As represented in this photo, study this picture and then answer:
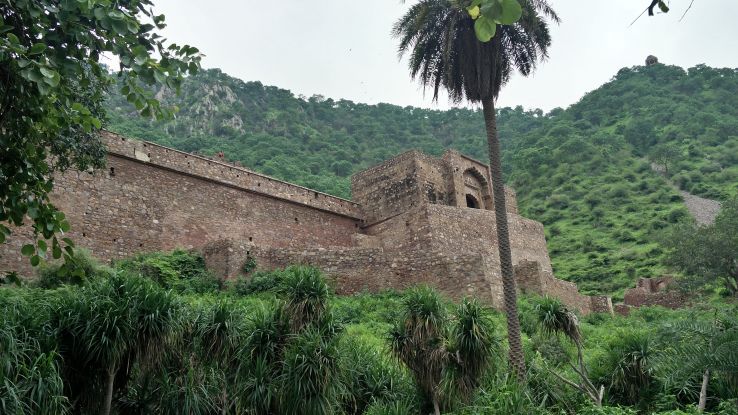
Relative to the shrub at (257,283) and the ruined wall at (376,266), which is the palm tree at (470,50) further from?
the shrub at (257,283)

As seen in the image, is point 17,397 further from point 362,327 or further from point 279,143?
point 279,143

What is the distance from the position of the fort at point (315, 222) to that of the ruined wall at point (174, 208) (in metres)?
0.03

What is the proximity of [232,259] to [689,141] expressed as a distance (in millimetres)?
50464

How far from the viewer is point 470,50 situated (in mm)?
14625

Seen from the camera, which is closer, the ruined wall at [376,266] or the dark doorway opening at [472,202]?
the ruined wall at [376,266]

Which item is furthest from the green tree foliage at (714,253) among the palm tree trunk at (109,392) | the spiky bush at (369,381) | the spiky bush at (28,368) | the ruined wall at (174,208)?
the spiky bush at (28,368)

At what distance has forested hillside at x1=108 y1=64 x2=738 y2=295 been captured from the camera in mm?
43156

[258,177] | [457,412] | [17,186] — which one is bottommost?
[457,412]

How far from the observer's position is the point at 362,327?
15.9 metres

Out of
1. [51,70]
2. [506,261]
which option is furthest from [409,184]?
[51,70]

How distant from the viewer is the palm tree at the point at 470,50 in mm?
14617

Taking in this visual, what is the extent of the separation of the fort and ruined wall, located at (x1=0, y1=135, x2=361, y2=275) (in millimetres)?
34

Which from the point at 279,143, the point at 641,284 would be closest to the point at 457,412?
the point at 641,284

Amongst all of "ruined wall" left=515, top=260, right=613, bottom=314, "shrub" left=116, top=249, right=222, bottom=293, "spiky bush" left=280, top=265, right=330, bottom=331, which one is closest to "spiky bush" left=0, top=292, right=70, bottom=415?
"spiky bush" left=280, top=265, right=330, bottom=331
